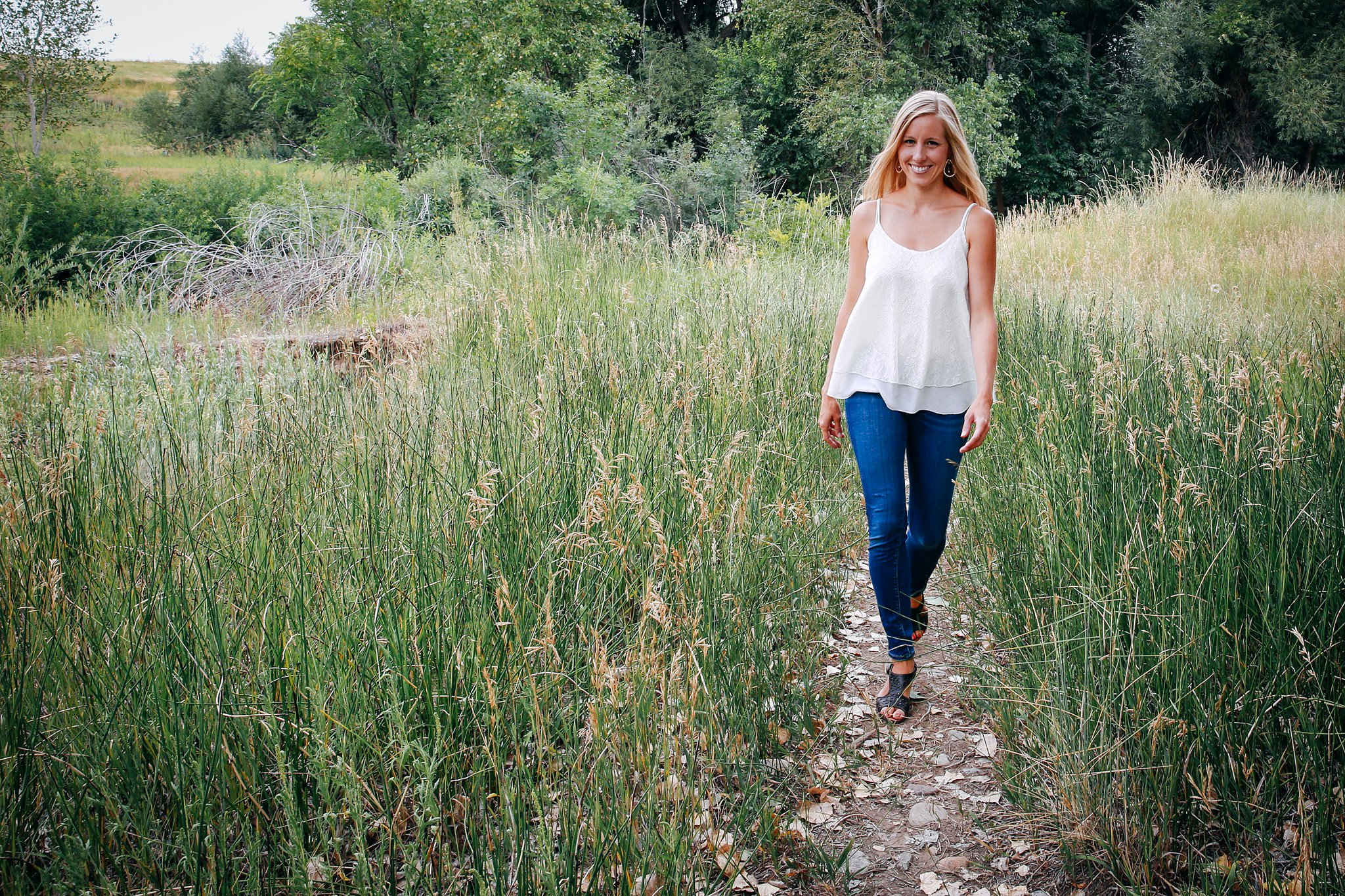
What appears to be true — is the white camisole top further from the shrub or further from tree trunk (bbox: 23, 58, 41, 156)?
tree trunk (bbox: 23, 58, 41, 156)

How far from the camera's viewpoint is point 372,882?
2.02 meters

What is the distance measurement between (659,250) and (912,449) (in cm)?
690

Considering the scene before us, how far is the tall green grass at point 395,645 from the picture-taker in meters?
1.97

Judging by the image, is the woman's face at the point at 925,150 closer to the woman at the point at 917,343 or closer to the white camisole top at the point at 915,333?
the woman at the point at 917,343

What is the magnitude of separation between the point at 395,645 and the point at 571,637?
2.23 ft

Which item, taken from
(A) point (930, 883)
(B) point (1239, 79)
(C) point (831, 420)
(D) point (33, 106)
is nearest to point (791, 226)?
(C) point (831, 420)

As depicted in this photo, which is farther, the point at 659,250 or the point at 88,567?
the point at 659,250

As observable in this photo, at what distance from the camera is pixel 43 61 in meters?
16.3

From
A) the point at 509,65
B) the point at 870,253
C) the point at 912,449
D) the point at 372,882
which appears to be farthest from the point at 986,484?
the point at 509,65

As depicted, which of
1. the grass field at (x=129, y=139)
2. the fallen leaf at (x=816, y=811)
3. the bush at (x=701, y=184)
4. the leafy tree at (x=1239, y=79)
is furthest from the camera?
the leafy tree at (x=1239, y=79)

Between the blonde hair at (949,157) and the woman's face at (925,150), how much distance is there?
20mm

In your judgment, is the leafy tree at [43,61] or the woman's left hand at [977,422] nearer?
the woman's left hand at [977,422]

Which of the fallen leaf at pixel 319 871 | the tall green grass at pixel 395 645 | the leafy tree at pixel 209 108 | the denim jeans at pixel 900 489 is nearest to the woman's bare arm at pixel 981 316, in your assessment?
the denim jeans at pixel 900 489

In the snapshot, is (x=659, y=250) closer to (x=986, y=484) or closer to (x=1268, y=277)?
(x=986, y=484)
